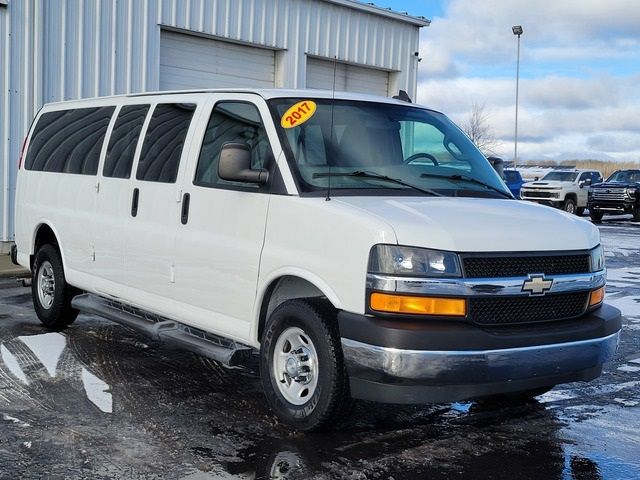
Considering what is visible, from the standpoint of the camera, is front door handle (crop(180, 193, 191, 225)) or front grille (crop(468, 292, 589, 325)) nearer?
front grille (crop(468, 292, 589, 325))

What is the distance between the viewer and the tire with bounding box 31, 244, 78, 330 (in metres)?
7.49

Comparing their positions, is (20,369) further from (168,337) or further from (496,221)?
(496,221)

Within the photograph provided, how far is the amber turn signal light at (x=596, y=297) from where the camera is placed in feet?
16.4

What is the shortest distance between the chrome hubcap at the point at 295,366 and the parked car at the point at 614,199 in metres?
26.5

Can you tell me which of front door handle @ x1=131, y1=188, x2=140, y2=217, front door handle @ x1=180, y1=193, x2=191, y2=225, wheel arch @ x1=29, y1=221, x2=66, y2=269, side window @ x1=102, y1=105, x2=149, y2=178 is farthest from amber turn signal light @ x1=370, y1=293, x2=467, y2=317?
wheel arch @ x1=29, y1=221, x2=66, y2=269

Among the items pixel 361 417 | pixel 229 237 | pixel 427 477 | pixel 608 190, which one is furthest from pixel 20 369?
pixel 608 190

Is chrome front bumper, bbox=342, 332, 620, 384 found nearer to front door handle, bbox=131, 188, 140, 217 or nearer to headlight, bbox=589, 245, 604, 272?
headlight, bbox=589, 245, 604, 272

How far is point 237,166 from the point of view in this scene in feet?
16.6

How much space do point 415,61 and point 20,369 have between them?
1447cm

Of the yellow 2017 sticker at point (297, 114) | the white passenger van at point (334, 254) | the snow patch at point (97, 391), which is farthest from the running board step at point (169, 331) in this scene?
the yellow 2017 sticker at point (297, 114)

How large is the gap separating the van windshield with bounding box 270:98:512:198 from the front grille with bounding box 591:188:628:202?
983 inches

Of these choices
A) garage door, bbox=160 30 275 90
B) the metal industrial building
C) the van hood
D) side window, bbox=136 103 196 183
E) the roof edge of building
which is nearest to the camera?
the van hood

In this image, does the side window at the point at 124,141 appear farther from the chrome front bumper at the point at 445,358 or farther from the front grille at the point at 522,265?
the front grille at the point at 522,265

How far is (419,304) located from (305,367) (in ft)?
2.94
